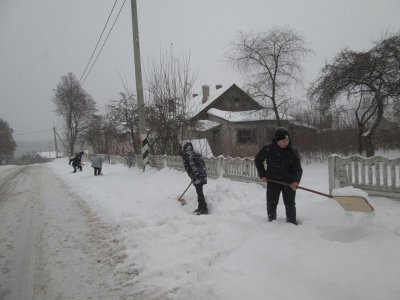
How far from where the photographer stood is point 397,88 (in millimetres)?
12562

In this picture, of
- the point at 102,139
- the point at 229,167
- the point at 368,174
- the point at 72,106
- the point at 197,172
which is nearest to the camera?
the point at 368,174

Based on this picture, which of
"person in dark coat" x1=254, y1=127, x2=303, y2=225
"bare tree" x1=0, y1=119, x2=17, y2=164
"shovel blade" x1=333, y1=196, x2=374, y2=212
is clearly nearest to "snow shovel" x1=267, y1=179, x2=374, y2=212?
"shovel blade" x1=333, y1=196, x2=374, y2=212

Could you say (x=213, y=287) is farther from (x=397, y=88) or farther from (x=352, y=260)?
(x=397, y=88)

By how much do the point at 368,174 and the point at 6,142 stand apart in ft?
283

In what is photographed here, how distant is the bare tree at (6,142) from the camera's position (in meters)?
76.9

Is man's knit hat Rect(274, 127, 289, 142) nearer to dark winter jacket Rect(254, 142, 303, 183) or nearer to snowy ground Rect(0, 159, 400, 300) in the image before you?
dark winter jacket Rect(254, 142, 303, 183)

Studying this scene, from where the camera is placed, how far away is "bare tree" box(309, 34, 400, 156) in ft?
41.6

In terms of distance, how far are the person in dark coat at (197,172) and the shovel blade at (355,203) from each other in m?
2.97

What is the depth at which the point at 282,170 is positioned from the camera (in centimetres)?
535

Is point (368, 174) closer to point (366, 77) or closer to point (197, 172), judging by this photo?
point (197, 172)

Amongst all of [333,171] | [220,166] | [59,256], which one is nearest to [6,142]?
[220,166]

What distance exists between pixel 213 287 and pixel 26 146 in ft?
575

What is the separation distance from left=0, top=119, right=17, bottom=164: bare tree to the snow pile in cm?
8260

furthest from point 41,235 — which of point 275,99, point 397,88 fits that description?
point 275,99
